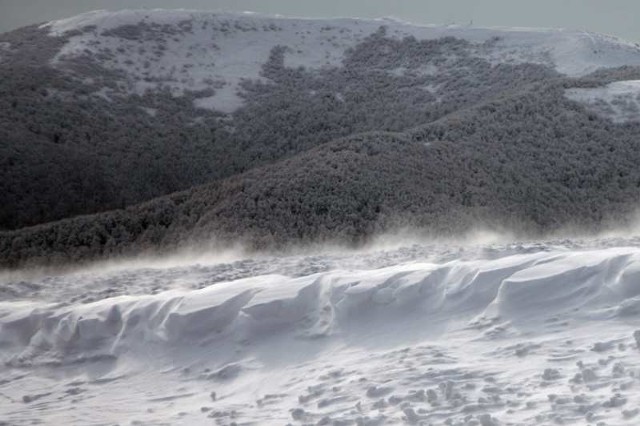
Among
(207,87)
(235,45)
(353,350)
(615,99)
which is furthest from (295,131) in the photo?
(353,350)

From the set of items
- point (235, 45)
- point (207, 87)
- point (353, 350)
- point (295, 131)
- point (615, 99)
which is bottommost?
point (295, 131)

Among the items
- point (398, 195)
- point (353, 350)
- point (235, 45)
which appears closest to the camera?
point (353, 350)

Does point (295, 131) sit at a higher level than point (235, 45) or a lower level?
lower

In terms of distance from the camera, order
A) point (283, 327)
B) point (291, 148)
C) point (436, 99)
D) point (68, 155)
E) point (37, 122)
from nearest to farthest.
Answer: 1. point (283, 327)
2. point (68, 155)
3. point (37, 122)
4. point (291, 148)
5. point (436, 99)

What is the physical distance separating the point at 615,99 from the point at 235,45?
23645mm

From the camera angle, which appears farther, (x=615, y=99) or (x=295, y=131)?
(x=295, y=131)

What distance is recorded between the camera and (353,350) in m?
6.64

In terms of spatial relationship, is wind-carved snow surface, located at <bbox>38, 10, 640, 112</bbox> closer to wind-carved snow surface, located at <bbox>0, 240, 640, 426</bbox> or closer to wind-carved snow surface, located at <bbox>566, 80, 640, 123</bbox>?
wind-carved snow surface, located at <bbox>566, 80, 640, 123</bbox>

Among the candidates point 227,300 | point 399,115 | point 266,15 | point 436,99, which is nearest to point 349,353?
point 227,300

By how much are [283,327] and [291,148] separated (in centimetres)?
2468

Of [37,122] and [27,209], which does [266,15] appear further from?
[27,209]

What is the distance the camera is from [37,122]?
29312 millimetres

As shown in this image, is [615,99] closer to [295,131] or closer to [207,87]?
[295,131]

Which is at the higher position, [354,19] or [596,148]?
[354,19]
